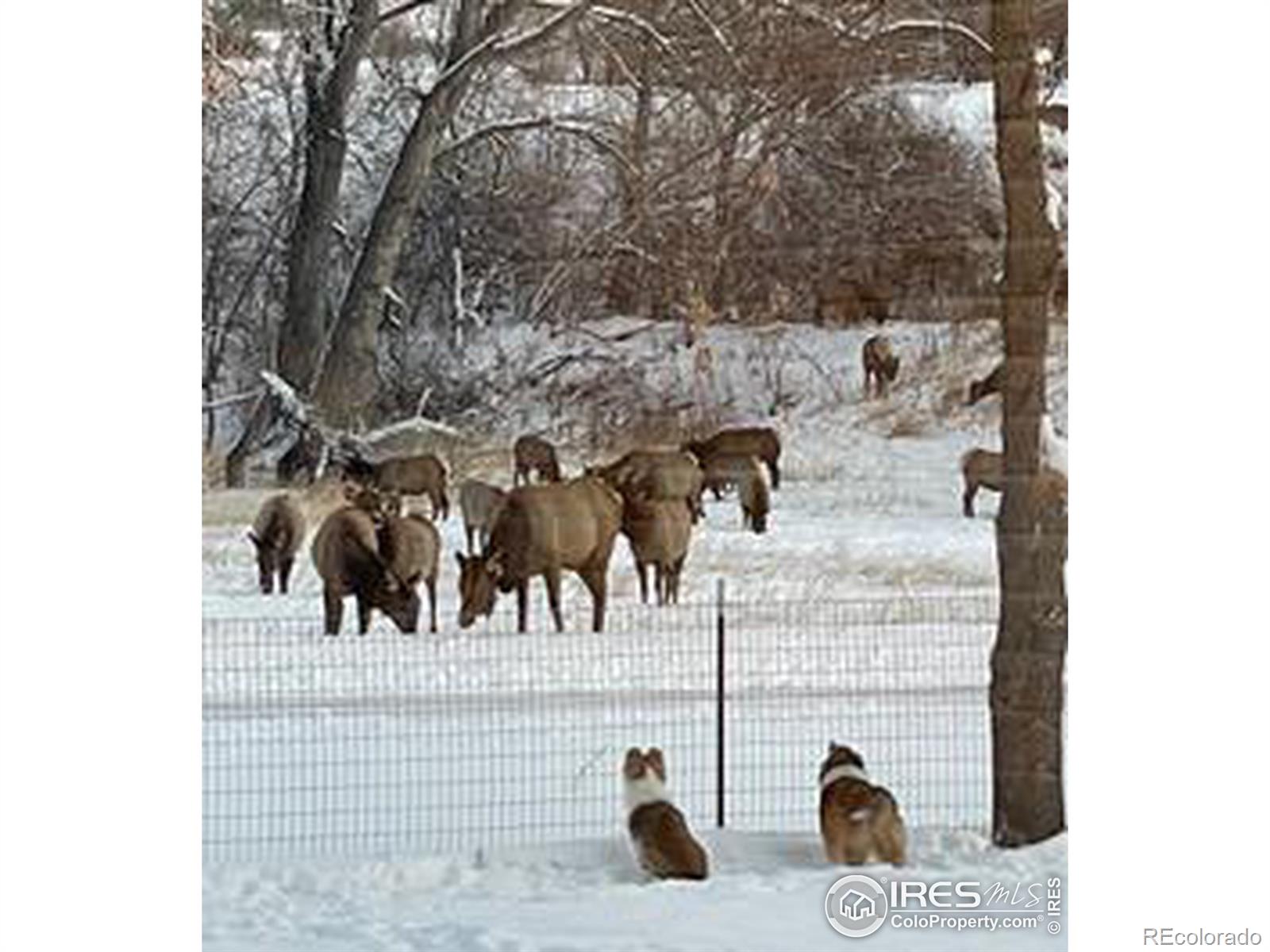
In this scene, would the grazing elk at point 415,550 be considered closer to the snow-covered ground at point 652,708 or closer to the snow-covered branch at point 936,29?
the snow-covered ground at point 652,708

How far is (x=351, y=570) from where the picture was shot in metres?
4.06

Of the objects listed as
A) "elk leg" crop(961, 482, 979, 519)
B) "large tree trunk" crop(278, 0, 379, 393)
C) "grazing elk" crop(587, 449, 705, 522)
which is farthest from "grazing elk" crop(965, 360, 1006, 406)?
"large tree trunk" crop(278, 0, 379, 393)

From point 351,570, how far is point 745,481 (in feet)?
1.67

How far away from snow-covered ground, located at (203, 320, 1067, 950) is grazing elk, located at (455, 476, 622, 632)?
0.8 inches

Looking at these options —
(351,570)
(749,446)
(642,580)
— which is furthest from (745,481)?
(351,570)

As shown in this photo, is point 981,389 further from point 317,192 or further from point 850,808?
point 317,192

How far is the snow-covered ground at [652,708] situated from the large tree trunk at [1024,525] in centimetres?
2

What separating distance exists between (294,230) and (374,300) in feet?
0.44

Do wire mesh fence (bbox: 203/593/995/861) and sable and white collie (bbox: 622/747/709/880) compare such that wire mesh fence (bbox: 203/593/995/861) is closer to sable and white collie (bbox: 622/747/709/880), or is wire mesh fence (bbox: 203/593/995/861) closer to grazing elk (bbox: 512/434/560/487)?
sable and white collie (bbox: 622/747/709/880)

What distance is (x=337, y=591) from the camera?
160 inches
